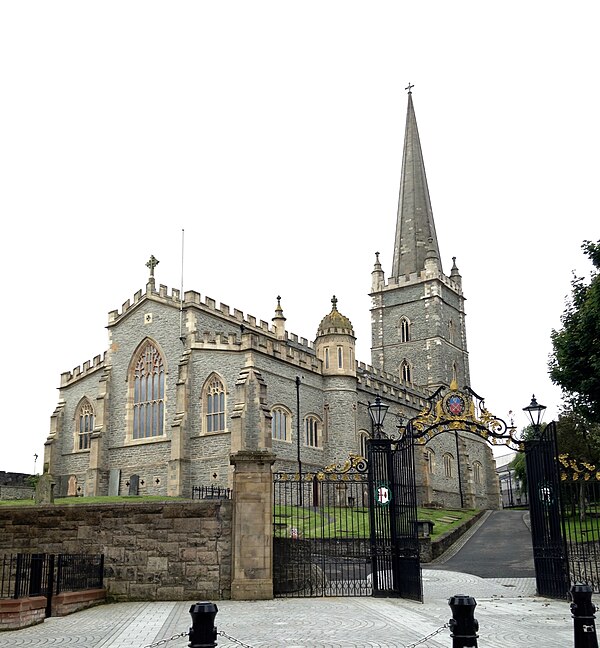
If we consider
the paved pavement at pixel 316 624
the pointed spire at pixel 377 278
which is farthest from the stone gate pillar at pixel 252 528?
the pointed spire at pixel 377 278

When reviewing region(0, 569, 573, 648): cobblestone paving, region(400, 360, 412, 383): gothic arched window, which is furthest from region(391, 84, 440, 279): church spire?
region(0, 569, 573, 648): cobblestone paving

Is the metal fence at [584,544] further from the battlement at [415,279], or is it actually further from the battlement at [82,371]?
the battlement at [415,279]

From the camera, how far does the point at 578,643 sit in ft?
25.3

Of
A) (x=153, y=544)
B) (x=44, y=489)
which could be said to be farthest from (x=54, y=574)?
(x=44, y=489)

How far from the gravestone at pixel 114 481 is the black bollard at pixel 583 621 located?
128ft

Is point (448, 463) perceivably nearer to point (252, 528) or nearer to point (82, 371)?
point (82, 371)

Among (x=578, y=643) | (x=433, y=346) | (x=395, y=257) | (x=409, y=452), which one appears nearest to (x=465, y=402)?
(x=409, y=452)

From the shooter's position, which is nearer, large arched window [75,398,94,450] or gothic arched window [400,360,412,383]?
large arched window [75,398,94,450]

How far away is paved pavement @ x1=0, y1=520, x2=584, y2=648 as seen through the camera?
10648 mm

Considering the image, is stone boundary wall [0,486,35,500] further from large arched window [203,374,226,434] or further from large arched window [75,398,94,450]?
large arched window [203,374,226,434]

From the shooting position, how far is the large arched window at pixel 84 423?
47.8 meters

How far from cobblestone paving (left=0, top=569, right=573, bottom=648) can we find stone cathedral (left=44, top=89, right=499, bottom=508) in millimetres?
23822

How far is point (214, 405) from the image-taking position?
137 ft

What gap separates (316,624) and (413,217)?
62.3 metres
